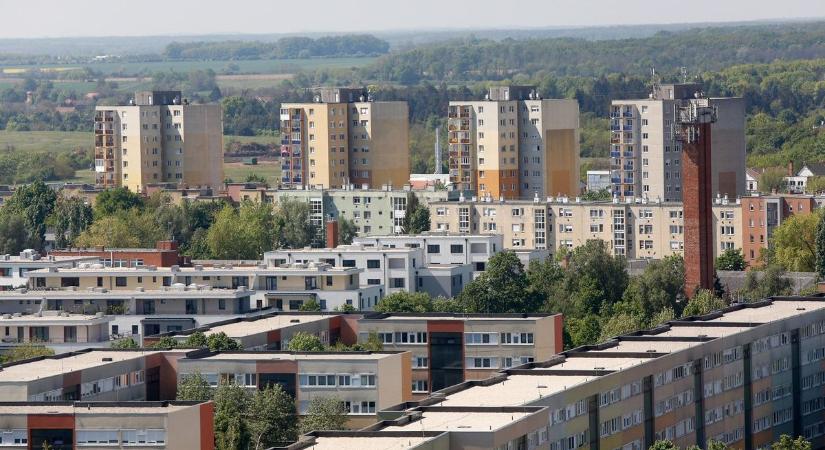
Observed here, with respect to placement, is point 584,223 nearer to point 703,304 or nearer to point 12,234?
point 12,234

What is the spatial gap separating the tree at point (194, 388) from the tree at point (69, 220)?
40.0 metres

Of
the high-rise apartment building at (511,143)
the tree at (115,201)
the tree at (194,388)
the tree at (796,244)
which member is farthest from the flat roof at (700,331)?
the high-rise apartment building at (511,143)

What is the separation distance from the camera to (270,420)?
35.4 metres

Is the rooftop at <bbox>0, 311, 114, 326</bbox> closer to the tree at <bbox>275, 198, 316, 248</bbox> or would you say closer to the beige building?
the tree at <bbox>275, 198, 316, 248</bbox>

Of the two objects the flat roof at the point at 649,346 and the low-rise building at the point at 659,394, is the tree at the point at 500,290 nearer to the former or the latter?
the low-rise building at the point at 659,394

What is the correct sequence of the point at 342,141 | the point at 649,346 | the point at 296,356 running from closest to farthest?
the point at 296,356
the point at 649,346
the point at 342,141

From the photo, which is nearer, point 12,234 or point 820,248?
point 820,248

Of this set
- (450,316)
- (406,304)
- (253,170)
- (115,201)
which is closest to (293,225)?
(115,201)

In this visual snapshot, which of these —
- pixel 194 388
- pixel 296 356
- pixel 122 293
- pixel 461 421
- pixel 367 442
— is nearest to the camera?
pixel 367 442

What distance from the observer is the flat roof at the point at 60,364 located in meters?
35.8

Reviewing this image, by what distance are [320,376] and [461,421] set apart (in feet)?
22.8

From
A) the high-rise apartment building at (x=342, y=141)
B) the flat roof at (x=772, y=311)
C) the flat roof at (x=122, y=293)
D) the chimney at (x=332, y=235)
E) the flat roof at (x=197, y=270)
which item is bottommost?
the flat roof at (x=772, y=311)

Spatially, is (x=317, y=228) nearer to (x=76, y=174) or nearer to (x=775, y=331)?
(x=775, y=331)

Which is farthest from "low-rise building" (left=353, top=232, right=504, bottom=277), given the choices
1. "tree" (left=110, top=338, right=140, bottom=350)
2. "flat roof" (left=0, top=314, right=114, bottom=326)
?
"tree" (left=110, top=338, right=140, bottom=350)
